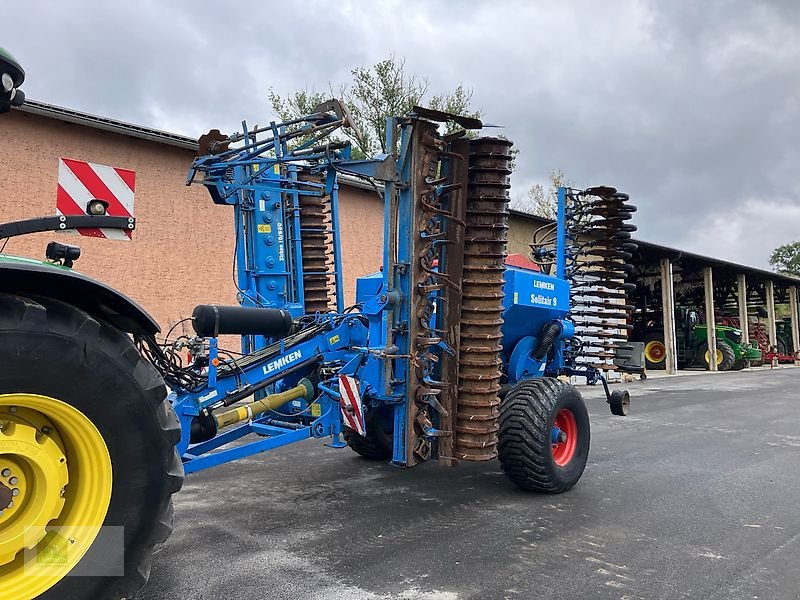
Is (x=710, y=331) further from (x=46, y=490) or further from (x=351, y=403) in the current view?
(x=46, y=490)

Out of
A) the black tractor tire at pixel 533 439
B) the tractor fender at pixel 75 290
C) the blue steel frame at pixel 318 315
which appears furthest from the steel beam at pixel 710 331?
the tractor fender at pixel 75 290

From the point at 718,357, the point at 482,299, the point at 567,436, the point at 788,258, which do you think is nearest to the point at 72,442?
the point at 482,299

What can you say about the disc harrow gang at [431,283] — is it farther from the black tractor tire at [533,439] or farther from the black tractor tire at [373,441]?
the black tractor tire at [373,441]

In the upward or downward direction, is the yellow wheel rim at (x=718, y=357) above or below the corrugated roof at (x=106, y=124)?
below

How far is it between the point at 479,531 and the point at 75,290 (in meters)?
2.83

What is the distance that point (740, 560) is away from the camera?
3756 mm

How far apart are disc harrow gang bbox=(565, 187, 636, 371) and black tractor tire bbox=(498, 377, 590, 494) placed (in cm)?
148

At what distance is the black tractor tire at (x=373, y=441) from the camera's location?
5629mm

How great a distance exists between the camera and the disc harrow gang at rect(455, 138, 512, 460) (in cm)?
→ 457

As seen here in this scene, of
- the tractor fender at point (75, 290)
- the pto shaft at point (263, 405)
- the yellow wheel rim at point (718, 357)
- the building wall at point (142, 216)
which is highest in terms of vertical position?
the building wall at point (142, 216)

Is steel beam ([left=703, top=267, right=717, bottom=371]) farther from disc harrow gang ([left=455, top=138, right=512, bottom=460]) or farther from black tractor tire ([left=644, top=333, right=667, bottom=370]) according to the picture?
disc harrow gang ([left=455, top=138, right=512, bottom=460])

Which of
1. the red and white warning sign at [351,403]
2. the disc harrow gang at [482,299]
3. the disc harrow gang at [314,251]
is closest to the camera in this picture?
the red and white warning sign at [351,403]

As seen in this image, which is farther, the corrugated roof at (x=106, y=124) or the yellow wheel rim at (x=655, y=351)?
the yellow wheel rim at (x=655, y=351)

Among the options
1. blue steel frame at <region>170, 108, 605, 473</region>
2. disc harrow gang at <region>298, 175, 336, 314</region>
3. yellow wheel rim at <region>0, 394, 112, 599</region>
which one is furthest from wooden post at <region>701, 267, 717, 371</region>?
yellow wheel rim at <region>0, 394, 112, 599</region>
